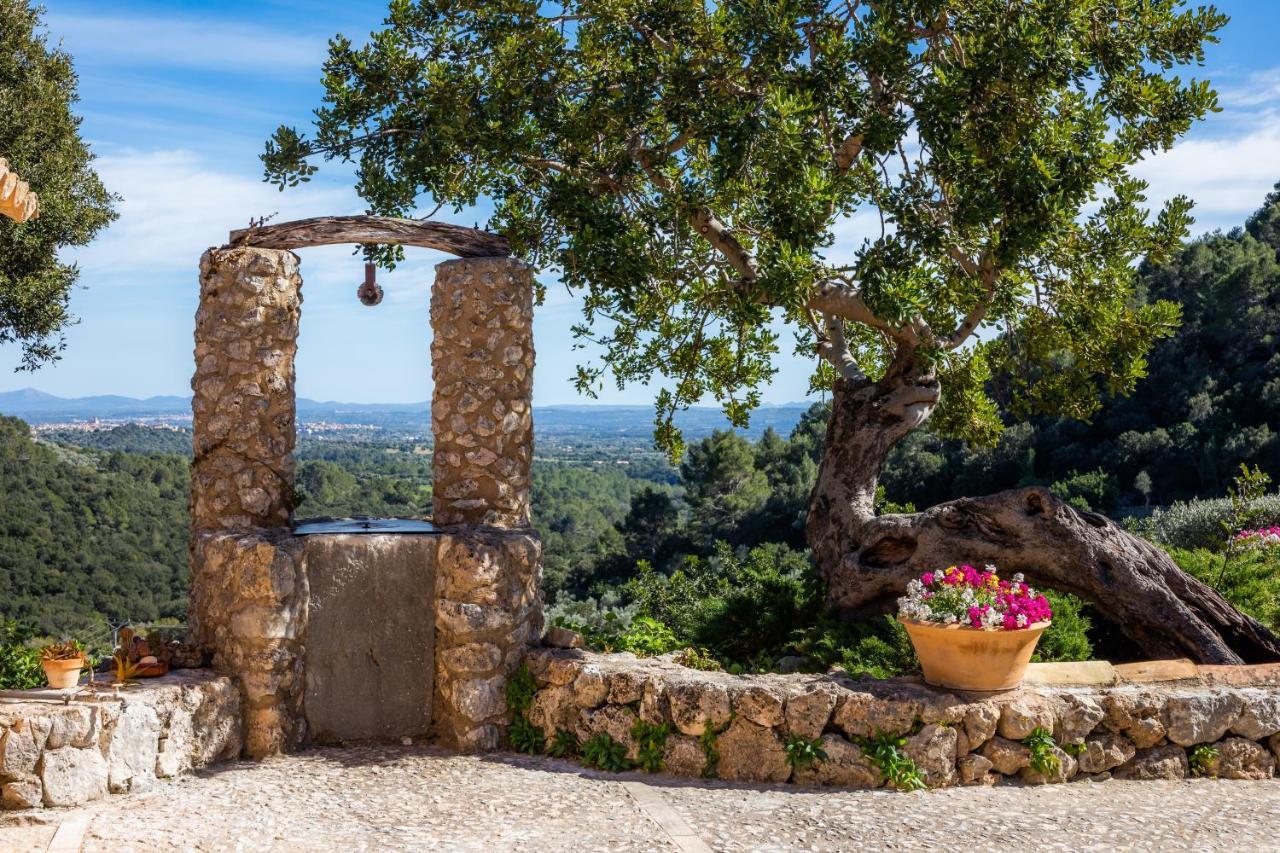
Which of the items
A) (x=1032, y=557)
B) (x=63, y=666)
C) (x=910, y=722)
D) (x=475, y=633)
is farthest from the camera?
(x=1032, y=557)

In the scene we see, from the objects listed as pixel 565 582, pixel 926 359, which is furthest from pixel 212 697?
pixel 565 582

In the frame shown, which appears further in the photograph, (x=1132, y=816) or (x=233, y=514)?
(x=233, y=514)

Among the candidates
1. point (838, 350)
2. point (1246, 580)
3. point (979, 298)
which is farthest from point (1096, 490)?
point (979, 298)

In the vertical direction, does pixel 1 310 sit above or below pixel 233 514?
above

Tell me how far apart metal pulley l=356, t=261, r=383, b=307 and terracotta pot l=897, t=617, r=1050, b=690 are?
464 cm

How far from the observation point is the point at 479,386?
757cm

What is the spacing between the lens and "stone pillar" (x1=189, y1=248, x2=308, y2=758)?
674 cm

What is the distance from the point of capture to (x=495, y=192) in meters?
9.80

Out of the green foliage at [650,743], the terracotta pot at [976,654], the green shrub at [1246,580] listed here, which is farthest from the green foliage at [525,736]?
the green shrub at [1246,580]

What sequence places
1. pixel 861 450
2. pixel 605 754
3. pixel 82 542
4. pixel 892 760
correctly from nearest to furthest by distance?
1. pixel 892 760
2. pixel 605 754
3. pixel 861 450
4. pixel 82 542

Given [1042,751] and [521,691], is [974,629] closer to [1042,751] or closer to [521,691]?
[1042,751]

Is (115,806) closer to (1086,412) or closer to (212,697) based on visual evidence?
(212,697)

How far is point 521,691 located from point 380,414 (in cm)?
7087

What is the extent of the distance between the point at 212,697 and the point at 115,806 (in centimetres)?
89
